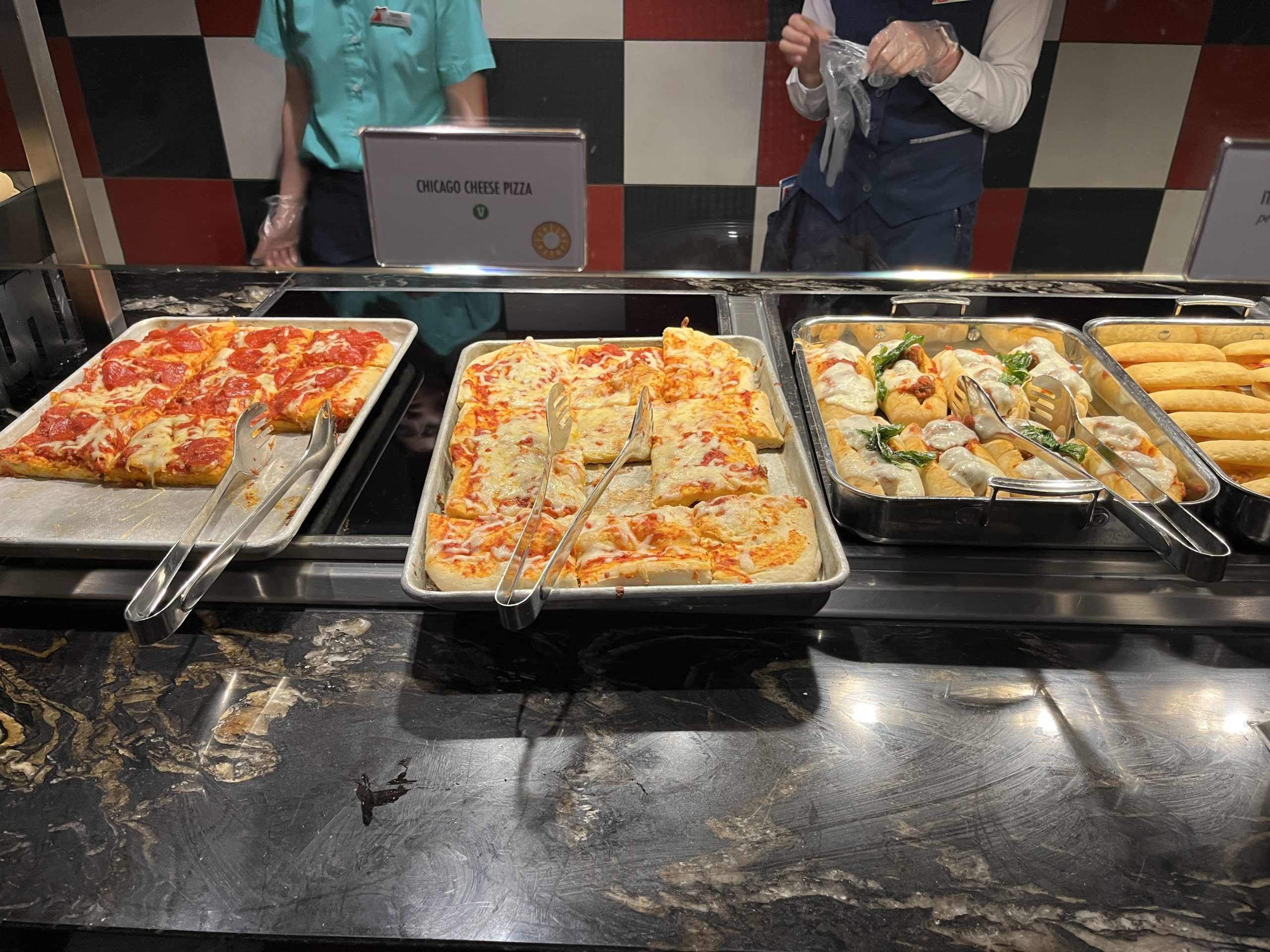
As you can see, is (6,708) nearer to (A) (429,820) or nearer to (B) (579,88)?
(A) (429,820)

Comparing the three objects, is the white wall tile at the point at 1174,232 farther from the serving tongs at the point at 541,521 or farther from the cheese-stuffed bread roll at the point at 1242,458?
the serving tongs at the point at 541,521

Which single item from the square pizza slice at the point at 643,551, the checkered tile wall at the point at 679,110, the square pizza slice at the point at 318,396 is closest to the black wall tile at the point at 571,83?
the checkered tile wall at the point at 679,110

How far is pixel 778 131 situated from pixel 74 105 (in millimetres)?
1313

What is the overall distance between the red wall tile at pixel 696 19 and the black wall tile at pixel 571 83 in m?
0.05

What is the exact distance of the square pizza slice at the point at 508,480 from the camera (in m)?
1.09

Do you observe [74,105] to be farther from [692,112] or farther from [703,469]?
[703,469]

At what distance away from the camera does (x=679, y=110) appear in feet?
5.08

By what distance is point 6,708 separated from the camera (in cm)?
93

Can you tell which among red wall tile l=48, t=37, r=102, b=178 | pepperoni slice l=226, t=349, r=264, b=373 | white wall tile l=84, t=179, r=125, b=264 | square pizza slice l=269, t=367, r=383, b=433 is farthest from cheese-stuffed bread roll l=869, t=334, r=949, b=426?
white wall tile l=84, t=179, r=125, b=264

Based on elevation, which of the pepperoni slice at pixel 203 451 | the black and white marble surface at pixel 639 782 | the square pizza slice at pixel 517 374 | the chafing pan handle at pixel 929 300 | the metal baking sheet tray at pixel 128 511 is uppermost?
the chafing pan handle at pixel 929 300

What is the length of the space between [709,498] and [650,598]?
23 cm

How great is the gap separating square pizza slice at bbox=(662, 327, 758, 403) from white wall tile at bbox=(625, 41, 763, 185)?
37 cm

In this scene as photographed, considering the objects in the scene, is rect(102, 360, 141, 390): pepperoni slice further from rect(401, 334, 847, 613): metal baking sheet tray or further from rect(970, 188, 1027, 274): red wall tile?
rect(970, 188, 1027, 274): red wall tile

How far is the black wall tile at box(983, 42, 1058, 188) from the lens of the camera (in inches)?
60.1
